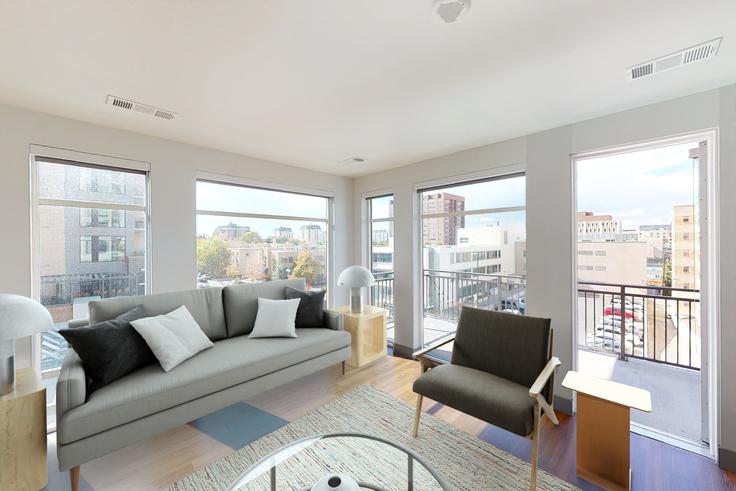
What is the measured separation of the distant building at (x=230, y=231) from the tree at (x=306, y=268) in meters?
0.84

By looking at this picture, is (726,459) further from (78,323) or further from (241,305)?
(78,323)

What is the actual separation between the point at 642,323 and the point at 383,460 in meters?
3.38

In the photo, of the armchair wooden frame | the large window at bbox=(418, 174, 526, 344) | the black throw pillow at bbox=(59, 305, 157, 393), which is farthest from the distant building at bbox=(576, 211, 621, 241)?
the black throw pillow at bbox=(59, 305, 157, 393)

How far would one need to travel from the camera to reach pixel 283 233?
13.5 feet

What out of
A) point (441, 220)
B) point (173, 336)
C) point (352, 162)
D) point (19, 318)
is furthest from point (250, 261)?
point (441, 220)

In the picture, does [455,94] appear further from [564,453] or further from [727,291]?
[564,453]

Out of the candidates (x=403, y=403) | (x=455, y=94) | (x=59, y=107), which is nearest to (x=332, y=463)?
(x=403, y=403)

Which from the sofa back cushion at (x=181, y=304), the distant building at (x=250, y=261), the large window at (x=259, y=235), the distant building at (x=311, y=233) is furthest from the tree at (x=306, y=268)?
the sofa back cushion at (x=181, y=304)

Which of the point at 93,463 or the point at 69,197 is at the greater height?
the point at 69,197

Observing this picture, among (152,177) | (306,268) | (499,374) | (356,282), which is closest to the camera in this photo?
(499,374)

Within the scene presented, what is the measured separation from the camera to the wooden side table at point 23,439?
1.62m

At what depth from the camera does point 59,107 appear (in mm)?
2340

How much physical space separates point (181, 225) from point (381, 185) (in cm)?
253

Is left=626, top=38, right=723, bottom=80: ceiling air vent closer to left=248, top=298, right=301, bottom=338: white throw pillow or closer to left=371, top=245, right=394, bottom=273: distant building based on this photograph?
left=371, top=245, right=394, bottom=273: distant building
